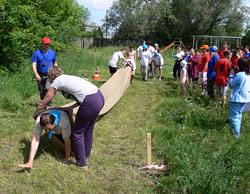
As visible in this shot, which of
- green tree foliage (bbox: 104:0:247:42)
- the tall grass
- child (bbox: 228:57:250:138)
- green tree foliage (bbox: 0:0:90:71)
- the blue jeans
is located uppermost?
green tree foliage (bbox: 104:0:247:42)

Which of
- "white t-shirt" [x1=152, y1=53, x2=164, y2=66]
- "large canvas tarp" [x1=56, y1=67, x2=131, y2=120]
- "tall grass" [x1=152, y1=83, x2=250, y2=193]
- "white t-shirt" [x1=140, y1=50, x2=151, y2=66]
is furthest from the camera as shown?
"white t-shirt" [x1=152, y1=53, x2=164, y2=66]

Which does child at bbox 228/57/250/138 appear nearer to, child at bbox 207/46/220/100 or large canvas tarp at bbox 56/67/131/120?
child at bbox 207/46/220/100

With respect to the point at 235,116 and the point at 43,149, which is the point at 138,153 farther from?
the point at 235,116

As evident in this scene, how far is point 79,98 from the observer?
3535mm

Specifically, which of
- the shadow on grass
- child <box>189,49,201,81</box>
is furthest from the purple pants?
child <box>189,49,201,81</box>

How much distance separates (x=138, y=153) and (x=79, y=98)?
1.47 m

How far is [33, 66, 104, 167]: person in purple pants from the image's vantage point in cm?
347

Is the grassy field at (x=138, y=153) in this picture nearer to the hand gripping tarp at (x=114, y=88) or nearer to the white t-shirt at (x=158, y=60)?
the hand gripping tarp at (x=114, y=88)

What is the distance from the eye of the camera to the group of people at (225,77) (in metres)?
4.73

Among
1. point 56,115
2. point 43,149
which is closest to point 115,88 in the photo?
point 43,149

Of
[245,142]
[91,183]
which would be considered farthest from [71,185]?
[245,142]

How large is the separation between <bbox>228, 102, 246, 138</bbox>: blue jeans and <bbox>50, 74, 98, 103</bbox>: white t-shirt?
278cm

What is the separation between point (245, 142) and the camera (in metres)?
4.32

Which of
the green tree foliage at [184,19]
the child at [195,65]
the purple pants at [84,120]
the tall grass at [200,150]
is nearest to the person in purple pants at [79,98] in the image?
the purple pants at [84,120]
